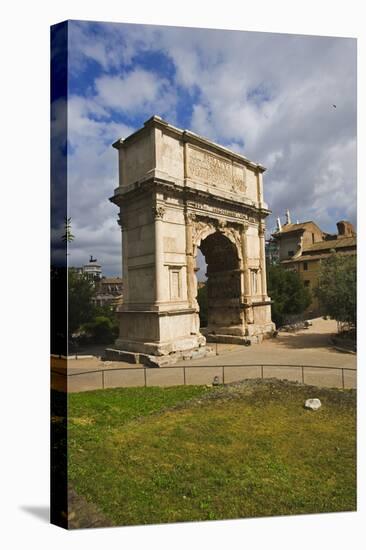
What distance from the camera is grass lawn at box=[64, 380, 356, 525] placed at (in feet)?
19.4

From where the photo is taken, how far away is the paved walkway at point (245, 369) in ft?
23.0

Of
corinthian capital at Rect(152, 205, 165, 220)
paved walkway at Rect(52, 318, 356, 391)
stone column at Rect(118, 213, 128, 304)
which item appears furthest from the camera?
stone column at Rect(118, 213, 128, 304)

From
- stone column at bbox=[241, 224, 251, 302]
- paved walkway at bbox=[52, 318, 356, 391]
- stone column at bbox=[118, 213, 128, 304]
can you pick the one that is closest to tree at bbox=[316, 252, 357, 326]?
paved walkway at bbox=[52, 318, 356, 391]

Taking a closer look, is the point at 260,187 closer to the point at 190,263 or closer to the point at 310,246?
the point at 190,263

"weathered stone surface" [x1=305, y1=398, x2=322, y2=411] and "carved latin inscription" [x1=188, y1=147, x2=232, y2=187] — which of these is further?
"carved latin inscription" [x1=188, y1=147, x2=232, y2=187]

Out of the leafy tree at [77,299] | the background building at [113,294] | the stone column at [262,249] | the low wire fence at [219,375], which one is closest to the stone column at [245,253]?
the stone column at [262,249]

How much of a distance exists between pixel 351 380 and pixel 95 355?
5.68 metres

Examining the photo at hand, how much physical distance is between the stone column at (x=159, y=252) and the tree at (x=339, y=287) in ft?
16.4

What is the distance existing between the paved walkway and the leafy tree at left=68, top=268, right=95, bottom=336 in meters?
0.76

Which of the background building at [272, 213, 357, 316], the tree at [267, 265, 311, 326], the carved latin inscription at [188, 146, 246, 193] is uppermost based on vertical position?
the carved latin inscription at [188, 146, 246, 193]

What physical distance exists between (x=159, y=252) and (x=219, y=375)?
17.7 ft

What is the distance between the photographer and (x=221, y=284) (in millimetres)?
17219

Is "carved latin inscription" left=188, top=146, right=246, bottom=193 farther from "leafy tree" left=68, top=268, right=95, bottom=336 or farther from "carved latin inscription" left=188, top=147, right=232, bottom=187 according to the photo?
"leafy tree" left=68, top=268, right=95, bottom=336

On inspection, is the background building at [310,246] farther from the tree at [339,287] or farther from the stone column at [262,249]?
the stone column at [262,249]
